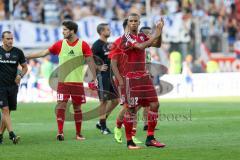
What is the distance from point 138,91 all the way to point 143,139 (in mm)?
2149

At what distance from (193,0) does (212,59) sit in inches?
182

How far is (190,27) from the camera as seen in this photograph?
36906 mm

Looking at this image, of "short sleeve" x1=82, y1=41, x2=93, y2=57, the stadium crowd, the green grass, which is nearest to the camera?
the green grass

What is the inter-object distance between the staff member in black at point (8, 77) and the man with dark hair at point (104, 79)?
2690 millimetres

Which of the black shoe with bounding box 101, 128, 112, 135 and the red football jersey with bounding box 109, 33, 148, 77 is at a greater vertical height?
the red football jersey with bounding box 109, 33, 148, 77

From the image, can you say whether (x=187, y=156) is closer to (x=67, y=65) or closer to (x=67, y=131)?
(x=67, y=65)

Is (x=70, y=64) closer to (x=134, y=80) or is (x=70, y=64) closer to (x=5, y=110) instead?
(x=5, y=110)

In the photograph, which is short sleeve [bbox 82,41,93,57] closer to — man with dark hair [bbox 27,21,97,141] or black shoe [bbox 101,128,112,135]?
man with dark hair [bbox 27,21,97,141]

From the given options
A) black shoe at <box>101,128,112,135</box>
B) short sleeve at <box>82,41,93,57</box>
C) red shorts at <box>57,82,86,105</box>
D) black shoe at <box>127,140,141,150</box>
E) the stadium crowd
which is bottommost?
black shoe at <box>101,128,112,135</box>

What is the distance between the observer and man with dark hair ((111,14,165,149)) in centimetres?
1344

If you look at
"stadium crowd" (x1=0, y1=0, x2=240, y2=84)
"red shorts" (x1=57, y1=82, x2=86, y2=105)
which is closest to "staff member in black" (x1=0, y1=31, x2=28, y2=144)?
"red shorts" (x1=57, y1=82, x2=86, y2=105)

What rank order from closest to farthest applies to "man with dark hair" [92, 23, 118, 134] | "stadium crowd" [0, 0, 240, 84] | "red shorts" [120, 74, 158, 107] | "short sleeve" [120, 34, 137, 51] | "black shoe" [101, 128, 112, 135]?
"short sleeve" [120, 34, 137, 51] < "red shorts" [120, 74, 158, 107] < "black shoe" [101, 128, 112, 135] < "man with dark hair" [92, 23, 118, 134] < "stadium crowd" [0, 0, 240, 84]

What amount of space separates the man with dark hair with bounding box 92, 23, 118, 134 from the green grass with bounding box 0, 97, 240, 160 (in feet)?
1.49

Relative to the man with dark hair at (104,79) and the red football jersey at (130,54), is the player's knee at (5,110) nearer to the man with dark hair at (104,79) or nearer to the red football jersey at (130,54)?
the red football jersey at (130,54)
